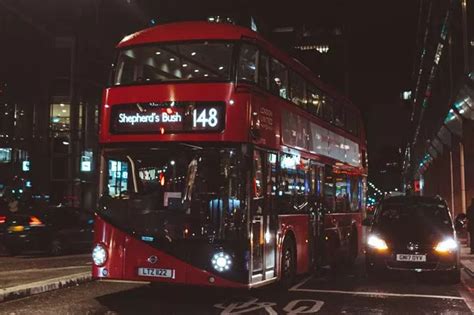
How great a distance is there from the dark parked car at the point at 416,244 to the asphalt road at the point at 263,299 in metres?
0.41

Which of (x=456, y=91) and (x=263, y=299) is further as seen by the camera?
(x=456, y=91)

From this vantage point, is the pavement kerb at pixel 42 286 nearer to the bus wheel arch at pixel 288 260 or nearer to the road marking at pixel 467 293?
the bus wheel arch at pixel 288 260

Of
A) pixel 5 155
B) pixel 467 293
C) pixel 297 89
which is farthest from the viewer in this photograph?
pixel 5 155

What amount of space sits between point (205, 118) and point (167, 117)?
612mm

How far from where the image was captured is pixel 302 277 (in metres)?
13.3

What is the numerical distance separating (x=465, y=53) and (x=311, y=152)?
886 centimetres

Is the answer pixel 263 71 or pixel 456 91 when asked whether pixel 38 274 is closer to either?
pixel 263 71

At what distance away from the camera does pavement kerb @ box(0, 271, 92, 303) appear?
31.4 ft

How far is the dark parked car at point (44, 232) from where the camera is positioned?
17359 mm

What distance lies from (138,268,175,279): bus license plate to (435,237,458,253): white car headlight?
20.1 feet

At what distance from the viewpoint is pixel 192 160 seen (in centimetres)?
902

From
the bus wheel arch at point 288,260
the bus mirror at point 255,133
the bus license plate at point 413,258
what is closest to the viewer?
the bus mirror at point 255,133

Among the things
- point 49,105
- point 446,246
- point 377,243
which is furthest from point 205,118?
point 49,105

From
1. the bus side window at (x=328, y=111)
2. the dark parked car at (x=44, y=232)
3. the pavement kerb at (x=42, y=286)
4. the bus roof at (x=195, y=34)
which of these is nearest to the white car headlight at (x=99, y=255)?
the pavement kerb at (x=42, y=286)
